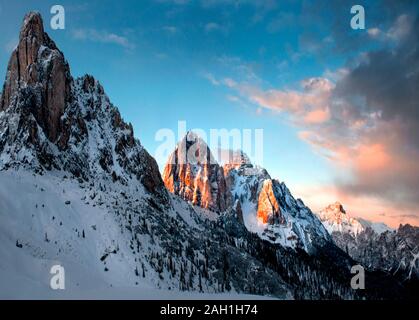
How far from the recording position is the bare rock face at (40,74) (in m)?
171

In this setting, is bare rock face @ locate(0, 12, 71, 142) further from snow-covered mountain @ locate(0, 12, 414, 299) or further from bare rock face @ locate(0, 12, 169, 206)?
→ snow-covered mountain @ locate(0, 12, 414, 299)

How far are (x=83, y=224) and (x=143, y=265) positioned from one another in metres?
21.4

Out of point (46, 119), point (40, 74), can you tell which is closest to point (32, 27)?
point (40, 74)

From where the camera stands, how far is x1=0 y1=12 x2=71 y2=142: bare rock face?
562ft

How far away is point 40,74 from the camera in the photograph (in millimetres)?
176375

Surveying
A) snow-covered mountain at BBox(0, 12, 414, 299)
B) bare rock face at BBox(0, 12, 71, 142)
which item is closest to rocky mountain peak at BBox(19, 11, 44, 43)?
bare rock face at BBox(0, 12, 71, 142)

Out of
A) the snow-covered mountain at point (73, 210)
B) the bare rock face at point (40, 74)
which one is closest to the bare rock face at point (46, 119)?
the bare rock face at point (40, 74)

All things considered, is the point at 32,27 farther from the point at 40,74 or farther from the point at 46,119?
the point at 46,119

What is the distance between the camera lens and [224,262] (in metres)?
191

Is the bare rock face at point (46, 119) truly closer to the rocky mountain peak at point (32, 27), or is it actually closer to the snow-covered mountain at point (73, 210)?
the rocky mountain peak at point (32, 27)

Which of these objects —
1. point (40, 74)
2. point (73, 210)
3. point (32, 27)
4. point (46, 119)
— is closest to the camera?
point (73, 210)

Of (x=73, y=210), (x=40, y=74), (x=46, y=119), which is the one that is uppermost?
(x=40, y=74)
